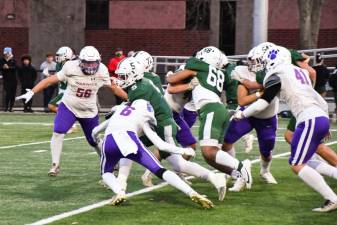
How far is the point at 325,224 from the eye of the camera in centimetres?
909

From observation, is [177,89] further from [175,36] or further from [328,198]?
[175,36]

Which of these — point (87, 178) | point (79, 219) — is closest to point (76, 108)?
point (87, 178)

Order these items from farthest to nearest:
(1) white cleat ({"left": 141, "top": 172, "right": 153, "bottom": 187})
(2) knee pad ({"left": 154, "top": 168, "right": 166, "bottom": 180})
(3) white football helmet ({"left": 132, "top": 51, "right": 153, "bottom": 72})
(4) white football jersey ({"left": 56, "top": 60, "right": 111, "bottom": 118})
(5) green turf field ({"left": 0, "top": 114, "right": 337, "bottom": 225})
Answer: (4) white football jersey ({"left": 56, "top": 60, "right": 111, "bottom": 118}), (1) white cleat ({"left": 141, "top": 172, "right": 153, "bottom": 187}), (3) white football helmet ({"left": 132, "top": 51, "right": 153, "bottom": 72}), (2) knee pad ({"left": 154, "top": 168, "right": 166, "bottom": 180}), (5) green turf field ({"left": 0, "top": 114, "right": 337, "bottom": 225})

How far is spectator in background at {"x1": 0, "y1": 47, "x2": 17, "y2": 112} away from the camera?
29.0 m

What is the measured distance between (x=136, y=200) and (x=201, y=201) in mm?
1085

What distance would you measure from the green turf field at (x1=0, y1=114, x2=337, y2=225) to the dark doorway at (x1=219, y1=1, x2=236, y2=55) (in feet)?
67.0

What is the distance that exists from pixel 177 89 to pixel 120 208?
196 centimetres

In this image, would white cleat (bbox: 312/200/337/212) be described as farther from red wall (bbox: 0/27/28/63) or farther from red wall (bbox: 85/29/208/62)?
red wall (bbox: 0/27/28/63)

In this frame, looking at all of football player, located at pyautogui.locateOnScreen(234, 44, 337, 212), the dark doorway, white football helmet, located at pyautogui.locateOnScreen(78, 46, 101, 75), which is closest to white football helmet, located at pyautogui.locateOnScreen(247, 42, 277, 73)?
football player, located at pyautogui.locateOnScreen(234, 44, 337, 212)

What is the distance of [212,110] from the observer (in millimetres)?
10758

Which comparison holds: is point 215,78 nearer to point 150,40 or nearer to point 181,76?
point 181,76

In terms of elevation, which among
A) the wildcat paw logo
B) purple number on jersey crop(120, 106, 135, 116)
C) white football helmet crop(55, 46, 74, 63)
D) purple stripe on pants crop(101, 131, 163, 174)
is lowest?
purple stripe on pants crop(101, 131, 163, 174)

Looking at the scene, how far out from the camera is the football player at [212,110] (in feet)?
35.1

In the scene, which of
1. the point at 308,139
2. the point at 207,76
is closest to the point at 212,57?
the point at 207,76
